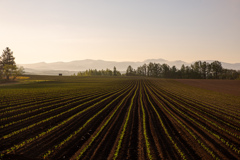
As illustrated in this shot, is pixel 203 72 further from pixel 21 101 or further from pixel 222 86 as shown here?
pixel 21 101

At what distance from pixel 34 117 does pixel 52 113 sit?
1.88 metres

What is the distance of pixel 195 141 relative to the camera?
31.7 ft

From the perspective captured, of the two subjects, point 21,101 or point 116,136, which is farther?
point 21,101

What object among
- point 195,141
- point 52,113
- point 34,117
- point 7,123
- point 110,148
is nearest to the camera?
point 110,148

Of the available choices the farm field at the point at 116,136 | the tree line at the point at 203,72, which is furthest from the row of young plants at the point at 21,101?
the tree line at the point at 203,72

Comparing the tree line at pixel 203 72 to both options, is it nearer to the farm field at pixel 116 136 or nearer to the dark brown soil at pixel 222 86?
the dark brown soil at pixel 222 86

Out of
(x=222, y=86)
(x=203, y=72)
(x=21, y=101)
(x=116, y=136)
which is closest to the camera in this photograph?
(x=116, y=136)

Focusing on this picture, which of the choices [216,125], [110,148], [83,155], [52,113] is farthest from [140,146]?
[52,113]

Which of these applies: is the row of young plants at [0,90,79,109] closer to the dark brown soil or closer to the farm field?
the farm field

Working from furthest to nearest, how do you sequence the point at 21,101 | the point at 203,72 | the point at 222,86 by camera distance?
the point at 203,72
the point at 222,86
the point at 21,101

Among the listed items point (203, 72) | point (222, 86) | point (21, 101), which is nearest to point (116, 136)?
point (21, 101)

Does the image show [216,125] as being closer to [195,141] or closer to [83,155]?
[195,141]

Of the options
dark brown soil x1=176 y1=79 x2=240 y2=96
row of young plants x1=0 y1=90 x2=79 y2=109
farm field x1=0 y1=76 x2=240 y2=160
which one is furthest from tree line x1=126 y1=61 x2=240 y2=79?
row of young plants x1=0 y1=90 x2=79 y2=109

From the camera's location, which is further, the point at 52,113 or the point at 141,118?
the point at 52,113
